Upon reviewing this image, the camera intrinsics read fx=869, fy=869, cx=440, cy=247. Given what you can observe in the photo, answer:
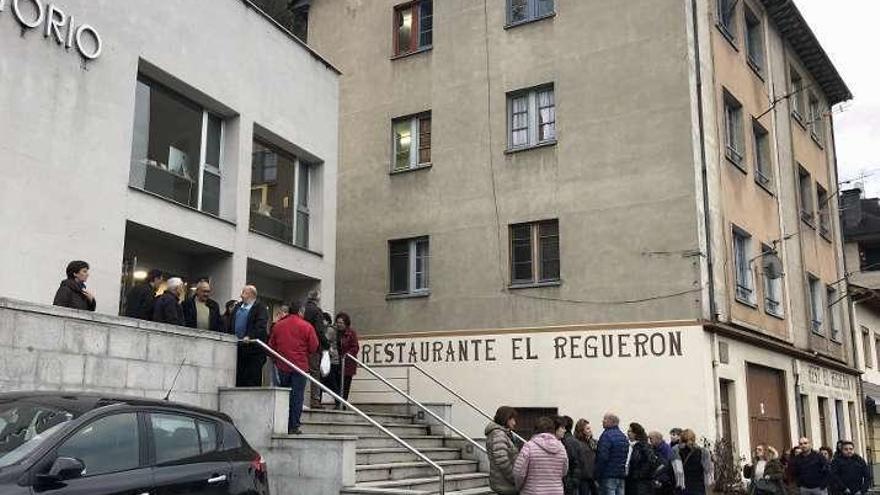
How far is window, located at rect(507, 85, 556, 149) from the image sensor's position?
1916 cm

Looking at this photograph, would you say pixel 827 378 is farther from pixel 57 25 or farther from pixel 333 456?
pixel 57 25

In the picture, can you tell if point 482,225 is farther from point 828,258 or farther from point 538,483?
point 828,258

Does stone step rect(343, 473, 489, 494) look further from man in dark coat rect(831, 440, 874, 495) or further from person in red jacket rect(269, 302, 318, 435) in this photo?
man in dark coat rect(831, 440, 874, 495)

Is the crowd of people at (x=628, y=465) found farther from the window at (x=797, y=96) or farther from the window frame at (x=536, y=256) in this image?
the window at (x=797, y=96)

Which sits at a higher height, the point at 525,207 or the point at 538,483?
the point at 525,207

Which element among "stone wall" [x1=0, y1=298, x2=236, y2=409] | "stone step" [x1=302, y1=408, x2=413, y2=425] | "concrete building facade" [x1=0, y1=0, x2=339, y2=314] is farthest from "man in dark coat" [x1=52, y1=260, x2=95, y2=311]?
"stone step" [x1=302, y1=408, x2=413, y2=425]

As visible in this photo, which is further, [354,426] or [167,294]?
[354,426]

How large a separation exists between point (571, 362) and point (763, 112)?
363 inches

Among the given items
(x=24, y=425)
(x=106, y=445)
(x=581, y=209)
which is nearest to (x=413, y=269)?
(x=581, y=209)

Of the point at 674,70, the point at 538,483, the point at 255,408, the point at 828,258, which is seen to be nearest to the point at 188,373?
the point at 255,408

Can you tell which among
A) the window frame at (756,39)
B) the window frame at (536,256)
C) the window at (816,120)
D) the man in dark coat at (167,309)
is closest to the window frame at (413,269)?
the window frame at (536,256)

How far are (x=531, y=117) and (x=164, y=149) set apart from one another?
8687mm

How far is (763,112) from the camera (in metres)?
22.1

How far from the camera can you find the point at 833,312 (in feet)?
86.8
